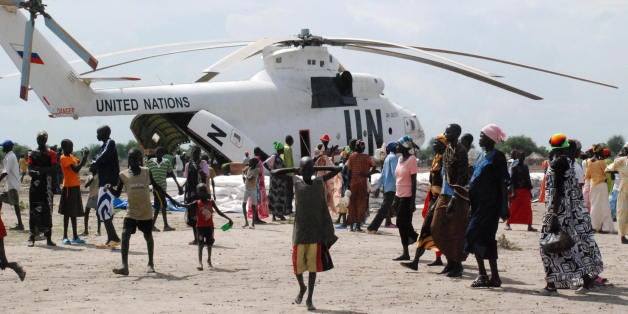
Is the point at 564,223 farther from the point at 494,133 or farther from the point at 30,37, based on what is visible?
the point at 30,37

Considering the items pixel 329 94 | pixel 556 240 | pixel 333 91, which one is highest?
pixel 333 91

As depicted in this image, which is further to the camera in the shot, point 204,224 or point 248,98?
point 248,98

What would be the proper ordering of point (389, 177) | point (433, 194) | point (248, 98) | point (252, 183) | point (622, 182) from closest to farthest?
point (433, 194) < point (622, 182) < point (389, 177) < point (252, 183) < point (248, 98)

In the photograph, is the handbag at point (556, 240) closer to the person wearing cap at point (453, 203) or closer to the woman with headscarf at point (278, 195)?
the person wearing cap at point (453, 203)

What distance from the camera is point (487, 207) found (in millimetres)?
8812

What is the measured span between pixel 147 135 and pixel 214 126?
3.13 metres

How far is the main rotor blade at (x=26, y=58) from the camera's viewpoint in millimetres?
18684

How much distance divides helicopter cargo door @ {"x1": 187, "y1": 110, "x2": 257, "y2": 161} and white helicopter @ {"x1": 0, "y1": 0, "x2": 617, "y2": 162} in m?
0.03

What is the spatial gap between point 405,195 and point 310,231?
3645 mm

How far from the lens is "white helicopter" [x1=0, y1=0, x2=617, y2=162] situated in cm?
2194

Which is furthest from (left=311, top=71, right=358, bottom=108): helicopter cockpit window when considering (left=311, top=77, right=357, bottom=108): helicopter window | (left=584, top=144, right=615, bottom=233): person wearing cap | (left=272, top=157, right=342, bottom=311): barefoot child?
(left=272, top=157, right=342, bottom=311): barefoot child

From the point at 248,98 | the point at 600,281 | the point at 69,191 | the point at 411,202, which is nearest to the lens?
the point at 600,281

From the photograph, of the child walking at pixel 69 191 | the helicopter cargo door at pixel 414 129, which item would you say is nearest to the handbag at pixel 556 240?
the child walking at pixel 69 191

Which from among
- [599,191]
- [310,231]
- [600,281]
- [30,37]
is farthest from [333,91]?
[310,231]
